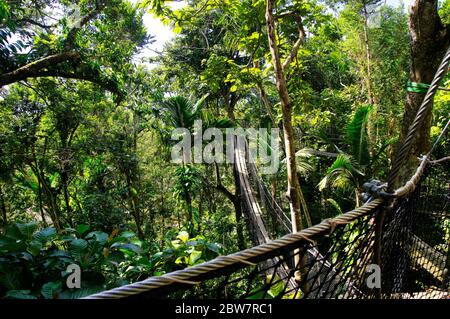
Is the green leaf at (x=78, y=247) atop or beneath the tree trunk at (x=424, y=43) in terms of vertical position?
beneath

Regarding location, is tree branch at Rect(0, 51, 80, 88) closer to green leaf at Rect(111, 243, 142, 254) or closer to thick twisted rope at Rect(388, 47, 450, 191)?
green leaf at Rect(111, 243, 142, 254)

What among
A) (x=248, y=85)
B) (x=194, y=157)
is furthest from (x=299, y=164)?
(x=248, y=85)

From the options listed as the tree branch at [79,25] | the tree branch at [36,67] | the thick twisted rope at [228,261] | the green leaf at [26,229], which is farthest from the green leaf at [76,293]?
the tree branch at [79,25]

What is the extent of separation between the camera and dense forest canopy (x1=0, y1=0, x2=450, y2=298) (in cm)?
121

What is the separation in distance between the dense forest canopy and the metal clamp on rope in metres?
0.68

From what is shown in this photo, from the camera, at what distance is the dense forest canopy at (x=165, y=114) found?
1205 mm

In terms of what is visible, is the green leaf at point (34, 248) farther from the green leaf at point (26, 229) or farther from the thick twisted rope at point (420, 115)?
the thick twisted rope at point (420, 115)

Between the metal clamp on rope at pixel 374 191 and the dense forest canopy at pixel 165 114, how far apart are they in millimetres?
678

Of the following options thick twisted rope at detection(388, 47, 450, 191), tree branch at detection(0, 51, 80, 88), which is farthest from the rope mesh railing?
tree branch at detection(0, 51, 80, 88)

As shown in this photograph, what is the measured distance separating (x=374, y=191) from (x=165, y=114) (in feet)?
7.06
